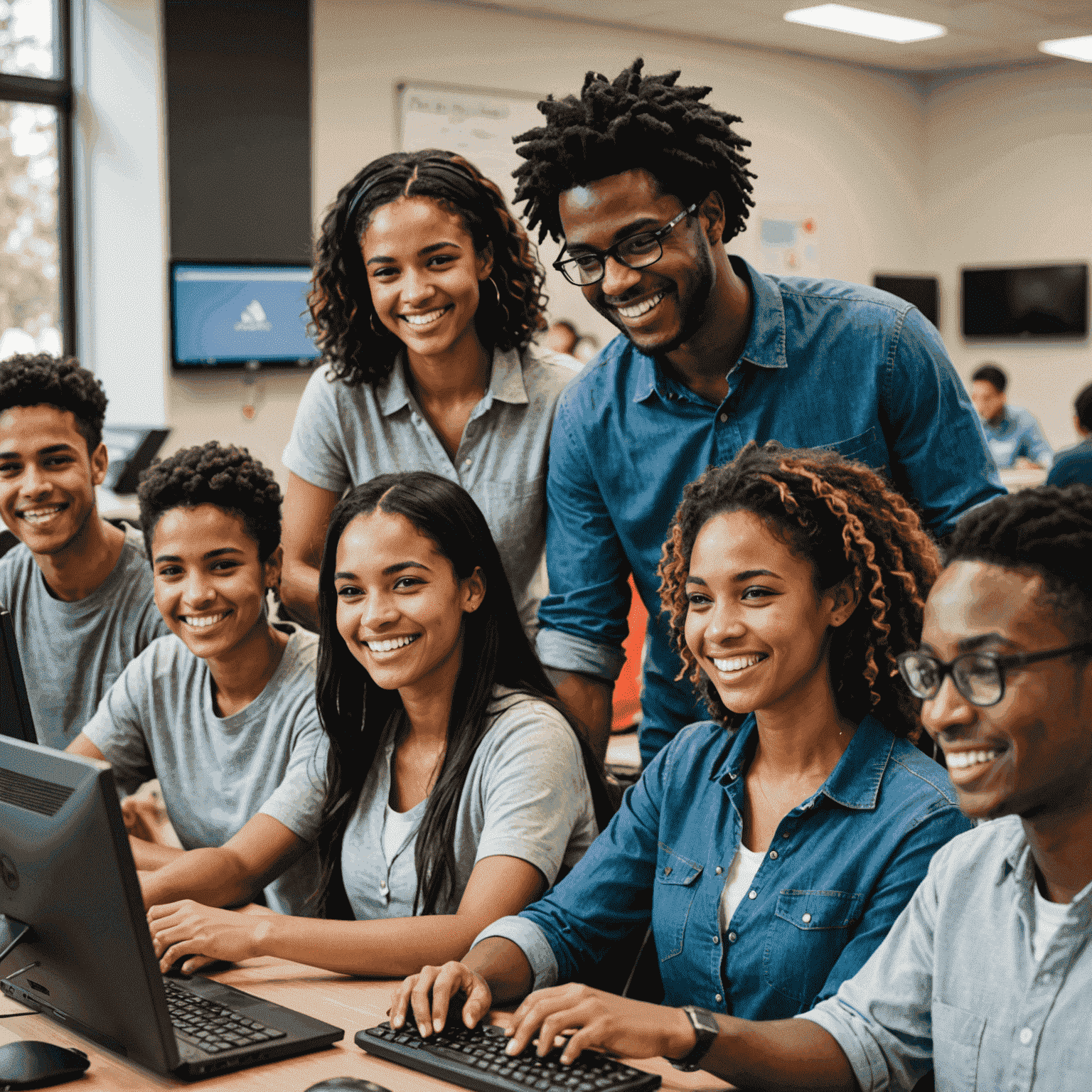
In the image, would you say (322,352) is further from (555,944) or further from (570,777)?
(555,944)

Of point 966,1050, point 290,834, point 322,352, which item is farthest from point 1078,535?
point 322,352

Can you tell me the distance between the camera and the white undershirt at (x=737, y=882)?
1.53 m

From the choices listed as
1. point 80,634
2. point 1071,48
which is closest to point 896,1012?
point 80,634

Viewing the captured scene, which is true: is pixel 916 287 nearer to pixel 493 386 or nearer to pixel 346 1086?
pixel 493 386

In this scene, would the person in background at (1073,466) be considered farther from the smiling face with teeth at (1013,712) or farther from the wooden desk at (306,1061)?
the wooden desk at (306,1061)

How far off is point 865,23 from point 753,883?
7.17m

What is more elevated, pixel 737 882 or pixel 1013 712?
pixel 1013 712

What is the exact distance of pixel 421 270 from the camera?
223cm

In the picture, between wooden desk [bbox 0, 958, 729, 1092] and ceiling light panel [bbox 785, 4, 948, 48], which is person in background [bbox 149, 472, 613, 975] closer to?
wooden desk [bbox 0, 958, 729, 1092]

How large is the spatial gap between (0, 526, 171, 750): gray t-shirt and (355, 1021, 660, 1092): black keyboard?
1231 mm

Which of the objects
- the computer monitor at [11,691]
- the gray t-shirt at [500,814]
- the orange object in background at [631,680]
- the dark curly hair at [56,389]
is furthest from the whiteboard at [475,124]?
the computer monitor at [11,691]

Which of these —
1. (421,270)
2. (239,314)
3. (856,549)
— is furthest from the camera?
(239,314)

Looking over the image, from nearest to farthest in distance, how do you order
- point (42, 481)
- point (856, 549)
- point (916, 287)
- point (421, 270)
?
point (856, 549)
point (421, 270)
point (42, 481)
point (916, 287)

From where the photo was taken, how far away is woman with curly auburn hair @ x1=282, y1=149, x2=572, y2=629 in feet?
7.35
